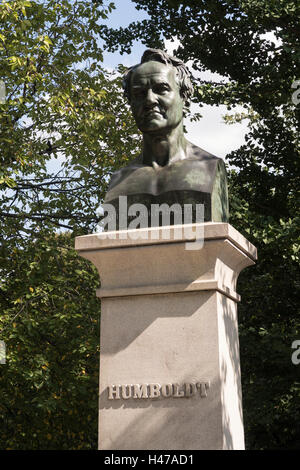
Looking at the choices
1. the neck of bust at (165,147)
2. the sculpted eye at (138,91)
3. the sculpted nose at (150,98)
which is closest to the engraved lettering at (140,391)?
the neck of bust at (165,147)

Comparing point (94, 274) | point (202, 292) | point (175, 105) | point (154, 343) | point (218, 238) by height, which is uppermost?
point (94, 274)

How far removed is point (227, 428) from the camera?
4590 millimetres

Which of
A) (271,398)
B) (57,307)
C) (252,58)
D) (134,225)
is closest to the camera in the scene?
(134,225)

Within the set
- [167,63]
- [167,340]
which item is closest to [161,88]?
[167,63]

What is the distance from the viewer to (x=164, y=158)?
5418mm

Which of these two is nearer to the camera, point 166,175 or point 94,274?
point 166,175

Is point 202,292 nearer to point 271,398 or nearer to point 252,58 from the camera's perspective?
point 271,398

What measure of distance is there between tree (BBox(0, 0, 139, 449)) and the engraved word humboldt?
4.78 meters

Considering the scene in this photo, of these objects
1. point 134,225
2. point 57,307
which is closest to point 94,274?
point 57,307

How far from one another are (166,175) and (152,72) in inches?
31.5

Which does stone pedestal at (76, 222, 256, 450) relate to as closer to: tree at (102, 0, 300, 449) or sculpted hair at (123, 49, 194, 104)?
sculpted hair at (123, 49, 194, 104)

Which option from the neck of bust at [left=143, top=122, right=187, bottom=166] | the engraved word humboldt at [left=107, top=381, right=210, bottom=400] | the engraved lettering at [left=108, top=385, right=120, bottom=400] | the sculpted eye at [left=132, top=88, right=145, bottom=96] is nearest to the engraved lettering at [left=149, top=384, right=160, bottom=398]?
the engraved word humboldt at [left=107, top=381, right=210, bottom=400]

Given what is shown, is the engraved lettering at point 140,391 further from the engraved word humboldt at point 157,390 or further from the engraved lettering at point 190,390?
the engraved lettering at point 190,390

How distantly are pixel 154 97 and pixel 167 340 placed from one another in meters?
1.85
